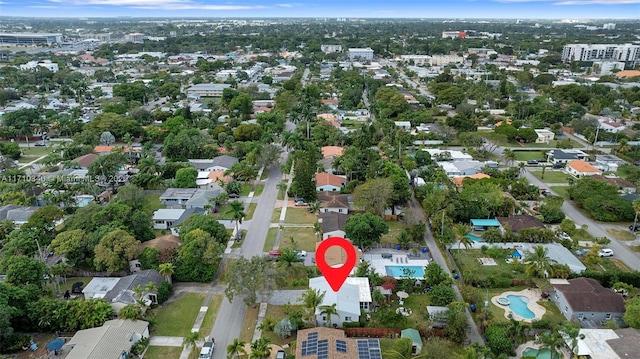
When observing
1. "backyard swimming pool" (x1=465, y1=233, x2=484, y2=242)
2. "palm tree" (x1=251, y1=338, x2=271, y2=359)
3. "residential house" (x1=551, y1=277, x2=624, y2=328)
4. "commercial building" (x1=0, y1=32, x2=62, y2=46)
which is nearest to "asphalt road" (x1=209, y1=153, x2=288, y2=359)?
"palm tree" (x1=251, y1=338, x2=271, y2=359)

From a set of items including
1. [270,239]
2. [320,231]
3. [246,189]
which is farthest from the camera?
[246,189]

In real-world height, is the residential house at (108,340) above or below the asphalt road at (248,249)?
above

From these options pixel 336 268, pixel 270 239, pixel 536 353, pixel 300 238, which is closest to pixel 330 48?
pixel 300 238

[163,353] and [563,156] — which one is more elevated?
[563,156]

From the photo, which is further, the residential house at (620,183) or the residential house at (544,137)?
the residential house at (544,137)

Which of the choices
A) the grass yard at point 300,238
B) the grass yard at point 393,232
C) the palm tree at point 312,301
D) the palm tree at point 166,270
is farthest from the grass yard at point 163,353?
the grass yard at point 393,232

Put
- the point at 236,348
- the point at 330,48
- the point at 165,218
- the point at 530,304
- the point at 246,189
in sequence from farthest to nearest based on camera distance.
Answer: the point at 330,48 < the point at 246,189 < the point at 165,218 < the point at 530,304 < the point at 236,348

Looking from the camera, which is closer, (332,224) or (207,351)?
(207,351)

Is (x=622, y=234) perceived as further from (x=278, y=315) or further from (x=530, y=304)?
(x=278, y=315)

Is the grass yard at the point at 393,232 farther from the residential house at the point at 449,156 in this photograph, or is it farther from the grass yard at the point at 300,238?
the residential house at the point at 449,156
